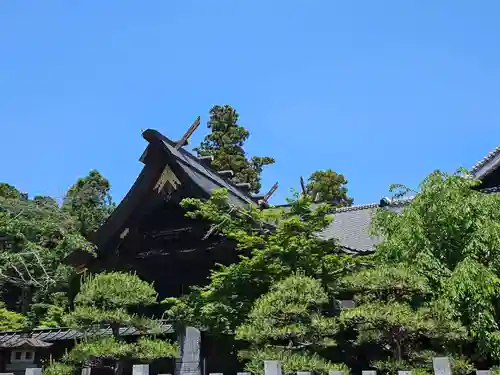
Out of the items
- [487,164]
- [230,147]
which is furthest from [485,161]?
Answer: [230,147]

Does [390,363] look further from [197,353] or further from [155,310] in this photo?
[155,310]

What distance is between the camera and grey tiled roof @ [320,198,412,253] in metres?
12.5

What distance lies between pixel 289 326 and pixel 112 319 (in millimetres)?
3075

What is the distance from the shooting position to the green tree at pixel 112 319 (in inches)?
329

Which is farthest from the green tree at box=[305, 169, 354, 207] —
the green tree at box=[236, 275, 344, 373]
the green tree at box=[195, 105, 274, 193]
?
the green tree at box=[236, 275, 344, 373]

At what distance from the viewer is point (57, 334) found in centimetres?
1296

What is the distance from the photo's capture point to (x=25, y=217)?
18.0 meters

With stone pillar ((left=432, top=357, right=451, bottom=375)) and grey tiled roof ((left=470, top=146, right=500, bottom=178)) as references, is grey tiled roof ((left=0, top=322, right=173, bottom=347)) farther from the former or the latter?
grey tiled roof ((left=470, top=146, right=500, bottom=178))

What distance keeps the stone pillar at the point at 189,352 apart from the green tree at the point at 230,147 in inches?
873

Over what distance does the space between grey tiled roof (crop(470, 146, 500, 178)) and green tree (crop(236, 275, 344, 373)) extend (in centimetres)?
681

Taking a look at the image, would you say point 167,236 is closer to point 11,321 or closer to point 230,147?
point 11,321

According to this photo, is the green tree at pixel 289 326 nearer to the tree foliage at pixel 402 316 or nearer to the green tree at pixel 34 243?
the tree foliage at pixel 402 316

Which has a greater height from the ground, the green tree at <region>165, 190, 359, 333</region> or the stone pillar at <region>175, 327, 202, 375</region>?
the green tree at <region>165, 190, 359, 333</region>

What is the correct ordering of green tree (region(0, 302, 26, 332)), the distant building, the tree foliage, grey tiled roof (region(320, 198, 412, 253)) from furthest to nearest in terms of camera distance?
1. green tree (region(0, 302, 26, 332))
2. grey tiled roof (region(320, 198, 412, 253))
3. the distant building
4. the tree foliage
